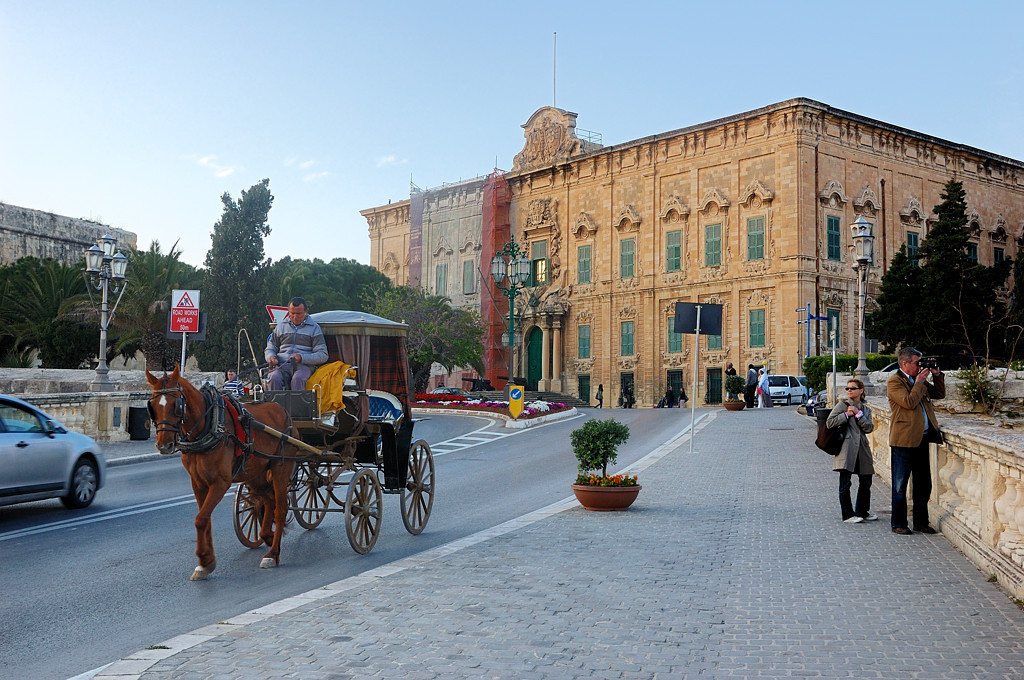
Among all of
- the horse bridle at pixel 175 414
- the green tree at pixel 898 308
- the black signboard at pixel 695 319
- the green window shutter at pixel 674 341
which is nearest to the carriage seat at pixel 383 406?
the horse bridle at pixel 175 414

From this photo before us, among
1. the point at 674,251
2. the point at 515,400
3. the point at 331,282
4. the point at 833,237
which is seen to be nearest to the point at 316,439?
the point at 515,400

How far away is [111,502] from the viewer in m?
14.1

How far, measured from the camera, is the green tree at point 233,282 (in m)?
42.8

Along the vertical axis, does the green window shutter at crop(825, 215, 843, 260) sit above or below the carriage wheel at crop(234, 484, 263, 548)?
above

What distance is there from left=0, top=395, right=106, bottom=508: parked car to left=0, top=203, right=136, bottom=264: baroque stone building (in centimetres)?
4090

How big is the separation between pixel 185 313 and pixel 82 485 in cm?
919

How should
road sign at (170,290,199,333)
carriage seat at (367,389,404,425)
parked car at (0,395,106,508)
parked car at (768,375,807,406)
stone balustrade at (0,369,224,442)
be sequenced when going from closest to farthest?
carriage seat at (367,389,404,425) < parked car at (0,395,106,508) < road sign at (170,290,199,333) < stone balustrade at (0,369,224,442) < parked car at (768,375,807,406)

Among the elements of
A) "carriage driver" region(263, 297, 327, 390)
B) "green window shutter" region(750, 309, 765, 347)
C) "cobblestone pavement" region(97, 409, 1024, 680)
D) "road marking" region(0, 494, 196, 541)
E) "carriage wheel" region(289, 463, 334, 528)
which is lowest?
"road marking" region(0, 494, 196, 541)

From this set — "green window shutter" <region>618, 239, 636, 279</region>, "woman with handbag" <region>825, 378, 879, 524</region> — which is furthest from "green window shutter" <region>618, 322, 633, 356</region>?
"woman with handbag" <region>825, 378, 879, 524</region>

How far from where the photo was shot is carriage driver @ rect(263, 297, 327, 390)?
9680 millimetres

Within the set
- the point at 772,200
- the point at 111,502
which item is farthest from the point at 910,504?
the point at 772,200

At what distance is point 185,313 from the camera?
2203 centimetres

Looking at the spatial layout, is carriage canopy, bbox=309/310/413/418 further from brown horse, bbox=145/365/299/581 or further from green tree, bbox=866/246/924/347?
green tree, bbox=866/246/924/347

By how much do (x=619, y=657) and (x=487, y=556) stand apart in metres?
3.61
